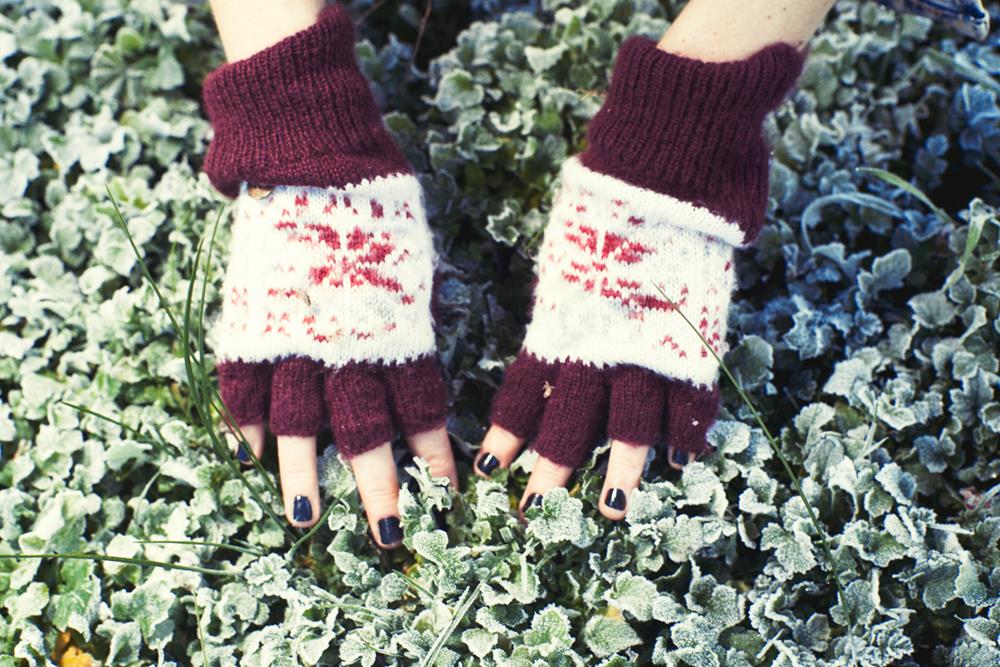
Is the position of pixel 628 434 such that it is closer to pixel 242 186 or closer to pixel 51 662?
pixel 242 186

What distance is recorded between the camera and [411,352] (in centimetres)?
182

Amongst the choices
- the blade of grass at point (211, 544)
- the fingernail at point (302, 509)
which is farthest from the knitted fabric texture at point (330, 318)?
the blade of grass at point (211, 544)

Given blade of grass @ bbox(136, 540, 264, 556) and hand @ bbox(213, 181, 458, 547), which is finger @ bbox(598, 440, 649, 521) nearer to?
hand @ bbox(213, 181, 458, 547)

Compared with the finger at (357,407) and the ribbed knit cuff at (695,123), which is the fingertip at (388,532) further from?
the ribbed knit cuff at (695,123)

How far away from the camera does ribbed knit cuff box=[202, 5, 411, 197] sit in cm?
175

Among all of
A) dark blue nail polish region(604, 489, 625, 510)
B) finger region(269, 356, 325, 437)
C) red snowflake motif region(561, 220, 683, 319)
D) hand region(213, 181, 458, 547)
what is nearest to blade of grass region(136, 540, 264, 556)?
hand region(213, 181, 458, 547)

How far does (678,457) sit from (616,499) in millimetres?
161

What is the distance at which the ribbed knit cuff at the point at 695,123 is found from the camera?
174 cm

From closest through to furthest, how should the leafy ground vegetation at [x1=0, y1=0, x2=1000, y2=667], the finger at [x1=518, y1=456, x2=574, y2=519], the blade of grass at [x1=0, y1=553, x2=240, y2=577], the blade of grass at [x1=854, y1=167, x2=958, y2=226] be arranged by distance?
the blade of grass at [x1=0, y1=553, x2=240, y2=577]
the leafy ground vegetation at [x1=0, y1=0, x2=1000, y2=667]
the finger at [x1=518, y1=456, x2=574, y2=519]
the blade of grass at [x1=854, y1=167, x2=958, y2=226]

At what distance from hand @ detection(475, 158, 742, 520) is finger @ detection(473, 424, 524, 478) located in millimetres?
65

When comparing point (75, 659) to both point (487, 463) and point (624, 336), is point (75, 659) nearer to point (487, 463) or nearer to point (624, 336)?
point (487, 463)

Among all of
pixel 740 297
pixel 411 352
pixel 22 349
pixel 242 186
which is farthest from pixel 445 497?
pixel 22 349

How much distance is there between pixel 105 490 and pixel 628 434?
1.15 metres

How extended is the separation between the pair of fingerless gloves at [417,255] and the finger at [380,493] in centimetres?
3
